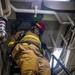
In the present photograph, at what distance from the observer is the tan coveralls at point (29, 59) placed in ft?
5.15

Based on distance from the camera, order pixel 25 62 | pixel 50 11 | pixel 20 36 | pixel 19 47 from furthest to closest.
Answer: pixel 50 11 → pixel 20 36 → pixel 19 47 → pixel 25 62

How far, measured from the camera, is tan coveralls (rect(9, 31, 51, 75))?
1.57 m

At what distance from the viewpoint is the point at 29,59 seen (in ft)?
5.40

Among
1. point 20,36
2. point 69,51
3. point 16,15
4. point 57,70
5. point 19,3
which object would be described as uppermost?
point 19,3

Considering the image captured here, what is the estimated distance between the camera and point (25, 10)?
219 cm

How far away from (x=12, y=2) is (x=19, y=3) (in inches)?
4.4

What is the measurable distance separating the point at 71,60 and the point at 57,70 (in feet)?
1.00

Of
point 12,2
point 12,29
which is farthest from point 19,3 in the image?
point 12,29

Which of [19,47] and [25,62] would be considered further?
[19,47]

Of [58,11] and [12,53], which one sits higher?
[58,11]

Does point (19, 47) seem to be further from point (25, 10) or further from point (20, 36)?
point (25, 10)

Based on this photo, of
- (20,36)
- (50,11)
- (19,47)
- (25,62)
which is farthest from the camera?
(50,11)

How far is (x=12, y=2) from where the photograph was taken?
2252mm

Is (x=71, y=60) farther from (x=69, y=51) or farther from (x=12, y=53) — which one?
(x=12, y=53)
